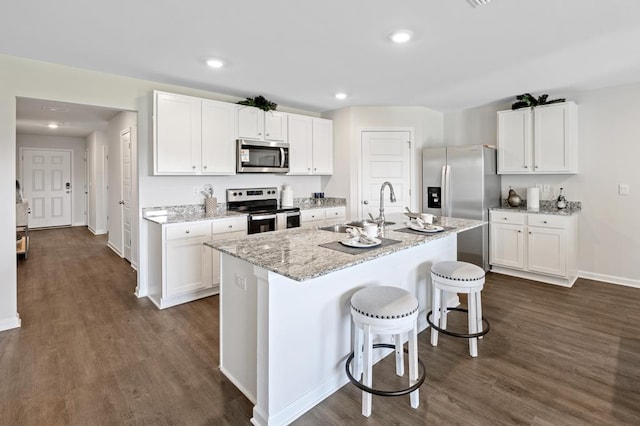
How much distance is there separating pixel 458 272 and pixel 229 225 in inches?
96.8

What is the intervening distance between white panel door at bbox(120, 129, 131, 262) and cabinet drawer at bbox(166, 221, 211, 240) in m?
2.29

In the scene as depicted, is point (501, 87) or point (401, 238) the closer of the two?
point (401, 238)

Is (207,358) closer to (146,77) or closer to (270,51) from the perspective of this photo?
(270,51)

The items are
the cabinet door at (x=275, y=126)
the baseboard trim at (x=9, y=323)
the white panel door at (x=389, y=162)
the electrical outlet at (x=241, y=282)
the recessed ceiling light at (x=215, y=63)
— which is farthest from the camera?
the white panel door at (x=389, y=162)

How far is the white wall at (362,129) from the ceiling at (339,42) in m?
0.98

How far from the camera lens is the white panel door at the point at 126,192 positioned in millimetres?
5129

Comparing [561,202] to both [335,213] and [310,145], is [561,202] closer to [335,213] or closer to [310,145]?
[335,213]

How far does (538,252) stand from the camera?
166 inches

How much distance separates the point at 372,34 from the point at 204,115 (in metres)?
2.16

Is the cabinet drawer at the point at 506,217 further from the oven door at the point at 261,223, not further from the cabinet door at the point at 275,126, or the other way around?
the cabinet door at the point at 275,126

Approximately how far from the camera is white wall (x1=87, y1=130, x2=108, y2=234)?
732 cm

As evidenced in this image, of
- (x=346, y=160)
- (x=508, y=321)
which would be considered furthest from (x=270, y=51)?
(x=508, y=321)

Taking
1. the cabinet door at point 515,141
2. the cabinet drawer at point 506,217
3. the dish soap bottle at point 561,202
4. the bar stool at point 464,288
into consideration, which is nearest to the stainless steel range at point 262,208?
the bar stool at point 464,288

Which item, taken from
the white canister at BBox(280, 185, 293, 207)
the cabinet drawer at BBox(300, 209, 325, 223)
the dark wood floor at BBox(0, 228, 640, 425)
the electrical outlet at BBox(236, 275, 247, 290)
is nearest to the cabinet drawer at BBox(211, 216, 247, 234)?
the dark wood floor at BBox(0, 228, 640, 425)
